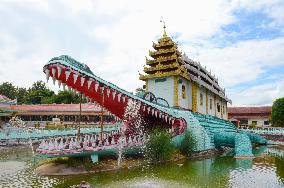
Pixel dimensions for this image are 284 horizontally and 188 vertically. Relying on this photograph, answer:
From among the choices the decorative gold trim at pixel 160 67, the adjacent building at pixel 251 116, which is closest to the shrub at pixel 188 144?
the decorative gold trim at pixel 160 67

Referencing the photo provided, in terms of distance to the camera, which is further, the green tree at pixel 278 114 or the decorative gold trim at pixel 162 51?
the green tree at pixel 278 114

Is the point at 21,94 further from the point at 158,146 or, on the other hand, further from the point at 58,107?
the point at 158,146

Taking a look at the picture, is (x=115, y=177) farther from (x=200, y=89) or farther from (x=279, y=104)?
(x=279, y=104)

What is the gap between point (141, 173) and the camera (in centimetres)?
1273

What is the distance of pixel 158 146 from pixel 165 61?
8680mm

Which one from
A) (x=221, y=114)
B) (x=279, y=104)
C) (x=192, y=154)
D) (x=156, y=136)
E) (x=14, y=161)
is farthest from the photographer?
(x=279, y=104)

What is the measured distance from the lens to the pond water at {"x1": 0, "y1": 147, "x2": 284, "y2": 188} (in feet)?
35.9

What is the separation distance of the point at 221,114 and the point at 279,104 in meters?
17.5

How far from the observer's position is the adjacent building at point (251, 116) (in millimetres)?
55938

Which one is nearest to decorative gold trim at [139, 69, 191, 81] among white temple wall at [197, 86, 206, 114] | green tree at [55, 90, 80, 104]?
white temple wall at [197, 86, 206, 114]

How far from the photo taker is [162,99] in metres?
18.7

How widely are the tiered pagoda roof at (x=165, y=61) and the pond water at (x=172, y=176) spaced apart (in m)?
7.57

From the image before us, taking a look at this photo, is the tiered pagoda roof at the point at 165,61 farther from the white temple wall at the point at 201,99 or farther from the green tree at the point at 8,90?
the green tree at the point at 8,90

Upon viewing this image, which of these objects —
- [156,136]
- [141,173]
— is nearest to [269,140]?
[156,136]
